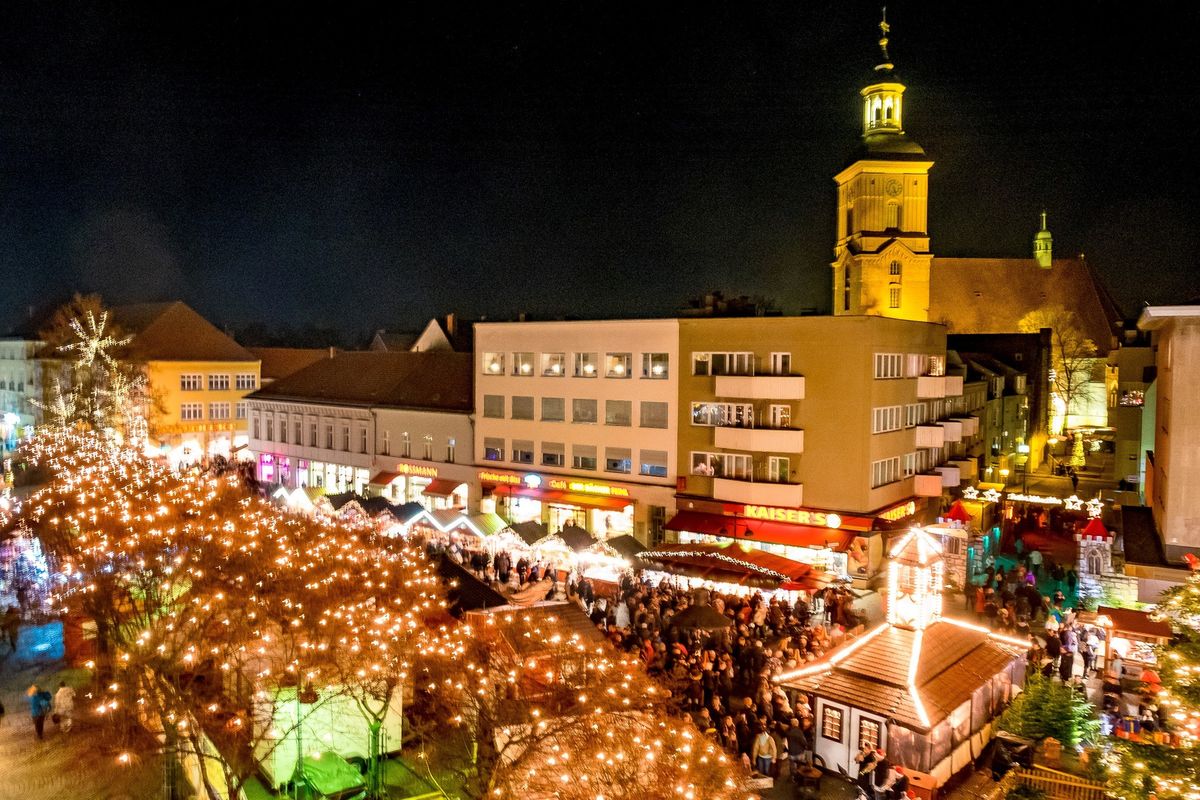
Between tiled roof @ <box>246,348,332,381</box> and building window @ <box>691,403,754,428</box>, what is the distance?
4503cm

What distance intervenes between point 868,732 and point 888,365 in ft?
61.5

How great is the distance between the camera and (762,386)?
29031 mm

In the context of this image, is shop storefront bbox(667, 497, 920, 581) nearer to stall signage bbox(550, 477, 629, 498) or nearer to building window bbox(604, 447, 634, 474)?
stall signage bbox(550, 477, 629, 498)

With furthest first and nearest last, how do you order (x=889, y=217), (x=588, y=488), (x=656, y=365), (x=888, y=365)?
1. (x=889, y=217)
2. (x=588, y=488)
3. (x=656, y=365)
4. (x=888, y=365)

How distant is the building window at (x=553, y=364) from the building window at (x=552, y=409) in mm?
1006

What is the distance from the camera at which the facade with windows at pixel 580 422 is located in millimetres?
31938

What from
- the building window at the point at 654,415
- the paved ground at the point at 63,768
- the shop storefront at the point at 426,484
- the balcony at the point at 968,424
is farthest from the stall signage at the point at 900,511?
the paved ground at the point at 63,768

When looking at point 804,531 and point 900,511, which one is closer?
point 804,531

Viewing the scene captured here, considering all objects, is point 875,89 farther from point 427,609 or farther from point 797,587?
point 427,609

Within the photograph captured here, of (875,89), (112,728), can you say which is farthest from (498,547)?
(875,89)

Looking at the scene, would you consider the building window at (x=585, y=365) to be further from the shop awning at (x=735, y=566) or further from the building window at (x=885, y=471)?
the building window at (x=885, y=471)

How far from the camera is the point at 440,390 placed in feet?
134

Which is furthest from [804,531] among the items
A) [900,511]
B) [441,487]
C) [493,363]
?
[441,487]

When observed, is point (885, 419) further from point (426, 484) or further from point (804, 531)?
point (426, 484)
